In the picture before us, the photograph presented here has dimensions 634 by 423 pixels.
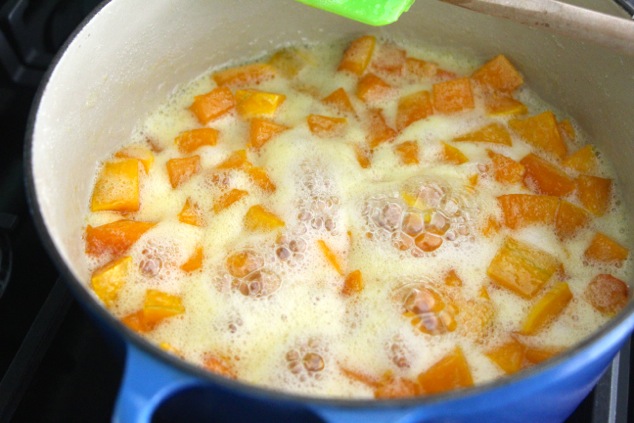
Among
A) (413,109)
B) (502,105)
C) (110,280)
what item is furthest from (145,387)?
(502,105)

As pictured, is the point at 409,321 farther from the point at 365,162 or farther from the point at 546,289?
the point at 365,162

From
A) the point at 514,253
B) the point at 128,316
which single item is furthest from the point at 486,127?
the point at 128,316

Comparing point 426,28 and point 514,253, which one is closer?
point 514,253

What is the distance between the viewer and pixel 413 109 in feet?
4.68

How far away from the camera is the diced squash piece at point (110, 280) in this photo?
1.12m

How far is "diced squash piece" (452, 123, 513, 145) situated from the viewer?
1.37 metres

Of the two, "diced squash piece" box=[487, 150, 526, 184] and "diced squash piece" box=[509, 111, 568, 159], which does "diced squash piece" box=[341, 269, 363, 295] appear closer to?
"diced squash piece" box=[487, 150, 526, 184]

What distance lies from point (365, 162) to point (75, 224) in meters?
0.58

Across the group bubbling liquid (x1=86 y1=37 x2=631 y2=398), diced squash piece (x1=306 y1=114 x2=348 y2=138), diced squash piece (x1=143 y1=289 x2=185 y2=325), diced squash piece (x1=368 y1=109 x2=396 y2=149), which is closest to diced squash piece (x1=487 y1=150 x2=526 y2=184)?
bubbling liquid (x1=86 y1=37 x2=631 y2=398)

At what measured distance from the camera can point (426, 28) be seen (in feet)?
4.92

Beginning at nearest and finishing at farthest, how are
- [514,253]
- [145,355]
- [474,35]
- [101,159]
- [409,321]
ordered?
[145,355], [409,321], [514,253], [101,159], [474,35]

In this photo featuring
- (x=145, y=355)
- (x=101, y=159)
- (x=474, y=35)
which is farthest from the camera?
(x=474, y=35)

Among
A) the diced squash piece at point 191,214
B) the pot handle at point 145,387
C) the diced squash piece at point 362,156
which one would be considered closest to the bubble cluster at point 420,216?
the diced squash piece at point 362,156

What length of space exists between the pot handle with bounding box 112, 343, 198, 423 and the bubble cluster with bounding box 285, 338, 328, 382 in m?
0.32
